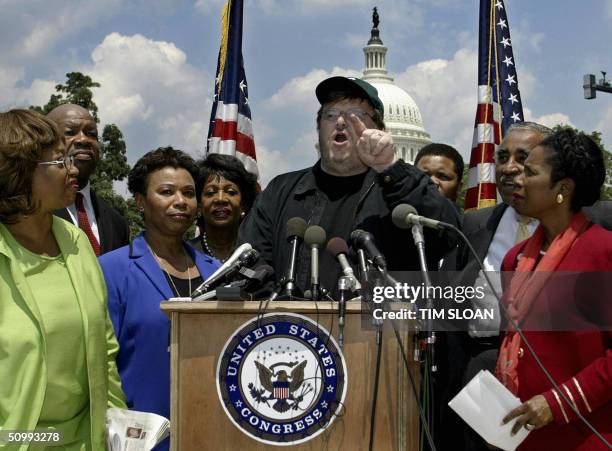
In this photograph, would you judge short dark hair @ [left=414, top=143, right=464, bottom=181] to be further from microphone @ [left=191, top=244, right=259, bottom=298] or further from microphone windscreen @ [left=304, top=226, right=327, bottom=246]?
microphone @ [left=191, top=244, right=259, bottom=298]

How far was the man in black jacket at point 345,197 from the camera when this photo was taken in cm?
429

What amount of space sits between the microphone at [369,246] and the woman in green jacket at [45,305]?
1.20 meters

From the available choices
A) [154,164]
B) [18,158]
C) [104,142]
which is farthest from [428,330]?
[104,142]

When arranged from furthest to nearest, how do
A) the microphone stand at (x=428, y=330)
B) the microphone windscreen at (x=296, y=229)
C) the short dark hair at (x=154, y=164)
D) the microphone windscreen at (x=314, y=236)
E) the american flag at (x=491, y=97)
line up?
the american flag at (x=491, y=97), the short dark hair at (x=154, y=164), the microphone windscreen at (x=296, y=229), the microphone windscreen at (x=314, y=236), the microphone stand at (x=428, y=330)

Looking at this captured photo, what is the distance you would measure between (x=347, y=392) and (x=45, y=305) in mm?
1334

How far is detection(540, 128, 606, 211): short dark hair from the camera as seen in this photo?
3.94 meters

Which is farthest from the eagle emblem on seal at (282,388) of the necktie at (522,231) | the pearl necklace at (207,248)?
the pearl necklace at (207,248)

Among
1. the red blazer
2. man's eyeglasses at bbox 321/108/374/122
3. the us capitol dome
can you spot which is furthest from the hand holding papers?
the us capitol dome

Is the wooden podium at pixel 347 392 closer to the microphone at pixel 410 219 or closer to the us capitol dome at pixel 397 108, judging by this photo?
the microphone at pixel 410 219

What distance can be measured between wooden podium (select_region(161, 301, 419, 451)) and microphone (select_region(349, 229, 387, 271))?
194mm

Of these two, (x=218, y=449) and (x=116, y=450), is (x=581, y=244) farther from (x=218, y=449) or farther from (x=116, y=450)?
(x=116, y=450)

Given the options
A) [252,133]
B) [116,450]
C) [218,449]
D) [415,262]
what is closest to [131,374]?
[116,450]

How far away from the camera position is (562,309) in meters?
3.70

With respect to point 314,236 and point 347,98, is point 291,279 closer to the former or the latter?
point 314,236
